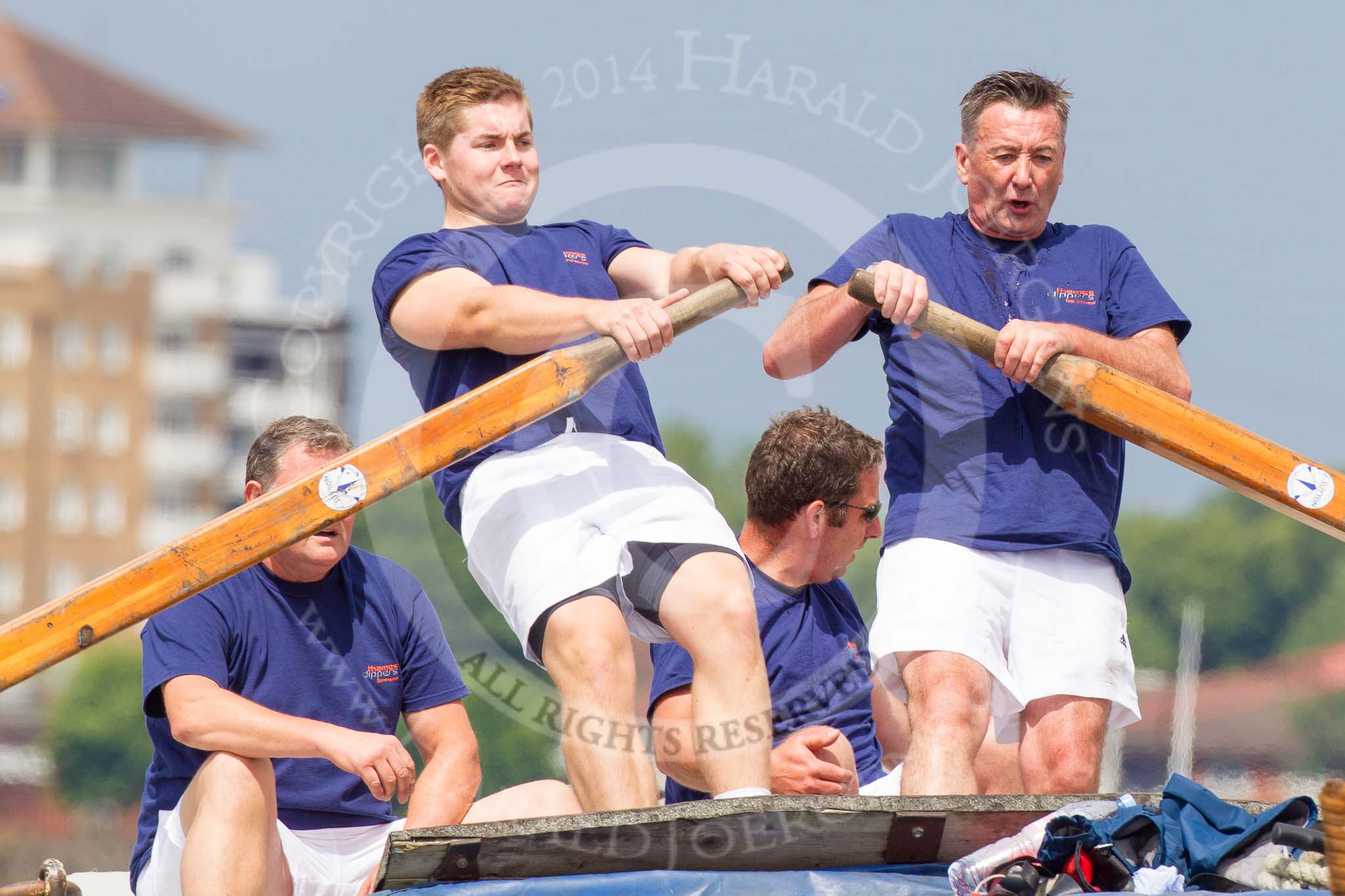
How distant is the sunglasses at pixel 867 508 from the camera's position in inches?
167

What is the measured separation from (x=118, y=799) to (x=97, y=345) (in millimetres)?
23858

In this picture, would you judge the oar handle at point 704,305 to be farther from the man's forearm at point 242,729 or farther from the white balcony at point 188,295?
the white balcony at point 188,295

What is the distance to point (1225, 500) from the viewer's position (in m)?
69.3

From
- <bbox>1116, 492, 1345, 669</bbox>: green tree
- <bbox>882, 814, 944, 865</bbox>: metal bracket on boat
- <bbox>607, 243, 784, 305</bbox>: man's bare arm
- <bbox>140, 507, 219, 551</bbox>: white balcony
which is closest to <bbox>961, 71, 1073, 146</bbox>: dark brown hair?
<bbox>607, 243, 784, 305</bbox>: man's bare arm

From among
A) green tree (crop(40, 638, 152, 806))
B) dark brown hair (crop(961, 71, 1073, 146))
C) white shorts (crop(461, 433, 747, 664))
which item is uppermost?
green tree (crop(40, 638, 152, 806))

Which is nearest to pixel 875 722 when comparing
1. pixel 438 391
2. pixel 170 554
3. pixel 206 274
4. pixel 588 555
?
pixel 588 555

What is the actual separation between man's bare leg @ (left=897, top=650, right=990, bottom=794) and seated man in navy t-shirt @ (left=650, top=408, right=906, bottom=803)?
28cm

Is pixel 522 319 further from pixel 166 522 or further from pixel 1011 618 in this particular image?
pixel 166 522

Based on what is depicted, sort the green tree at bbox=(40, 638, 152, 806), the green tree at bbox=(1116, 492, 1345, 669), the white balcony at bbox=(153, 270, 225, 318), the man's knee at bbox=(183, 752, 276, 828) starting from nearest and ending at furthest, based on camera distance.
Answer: the man's knee at bbox=(183, 752, 276, 828) → the green tree at bbox=(40, 638, 152, 806) → the green tree at bbox=(1116, 492, 1345, 669) → the white balcony at bbox=(153, 270, 225, 318)

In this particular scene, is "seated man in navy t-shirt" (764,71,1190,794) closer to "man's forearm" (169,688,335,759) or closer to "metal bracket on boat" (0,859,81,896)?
"man's forearm" (169,688,335,759)

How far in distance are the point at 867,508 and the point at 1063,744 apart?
80cm

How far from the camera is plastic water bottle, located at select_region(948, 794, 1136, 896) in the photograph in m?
2.91

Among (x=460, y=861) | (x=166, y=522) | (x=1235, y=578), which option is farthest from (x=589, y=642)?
(x=166, y=522)

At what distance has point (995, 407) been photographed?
3844 millimetres
